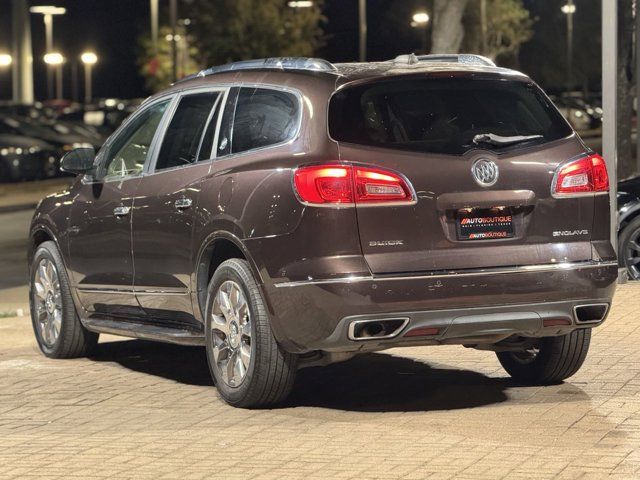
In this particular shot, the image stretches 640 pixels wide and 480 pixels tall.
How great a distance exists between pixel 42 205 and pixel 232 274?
285cm

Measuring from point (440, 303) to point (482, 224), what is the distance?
465mm

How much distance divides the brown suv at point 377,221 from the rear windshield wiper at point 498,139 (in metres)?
0.01

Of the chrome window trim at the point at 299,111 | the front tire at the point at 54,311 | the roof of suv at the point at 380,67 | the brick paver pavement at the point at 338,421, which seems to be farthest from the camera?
the front tire at the point at 54,311

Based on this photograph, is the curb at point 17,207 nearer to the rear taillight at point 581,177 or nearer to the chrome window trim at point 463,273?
the rear taillight at point 581,177

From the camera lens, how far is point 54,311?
10594 millimetres

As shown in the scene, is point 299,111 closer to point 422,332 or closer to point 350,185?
point 350,185

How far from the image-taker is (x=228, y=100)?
8836 mm

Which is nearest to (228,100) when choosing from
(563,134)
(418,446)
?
(563,134)

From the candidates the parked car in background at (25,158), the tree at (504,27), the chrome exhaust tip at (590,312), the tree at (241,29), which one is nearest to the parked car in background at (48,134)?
the parked car in background at (25,158)

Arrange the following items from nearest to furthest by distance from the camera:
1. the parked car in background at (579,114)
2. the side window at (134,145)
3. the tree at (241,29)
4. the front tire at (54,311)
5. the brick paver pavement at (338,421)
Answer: the brick paver pavement at (338,421) < the side window at (134,145) < the front tire at (54,311) < the parked car in background at (579,114) < the tree at (241,29)

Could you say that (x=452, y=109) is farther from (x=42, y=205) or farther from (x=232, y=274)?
(x=42, y=205)

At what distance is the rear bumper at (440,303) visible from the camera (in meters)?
7.67

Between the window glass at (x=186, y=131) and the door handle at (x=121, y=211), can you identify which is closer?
the window glass at (x=186, y=131)

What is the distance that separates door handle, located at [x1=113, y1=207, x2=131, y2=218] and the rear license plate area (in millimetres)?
2343
